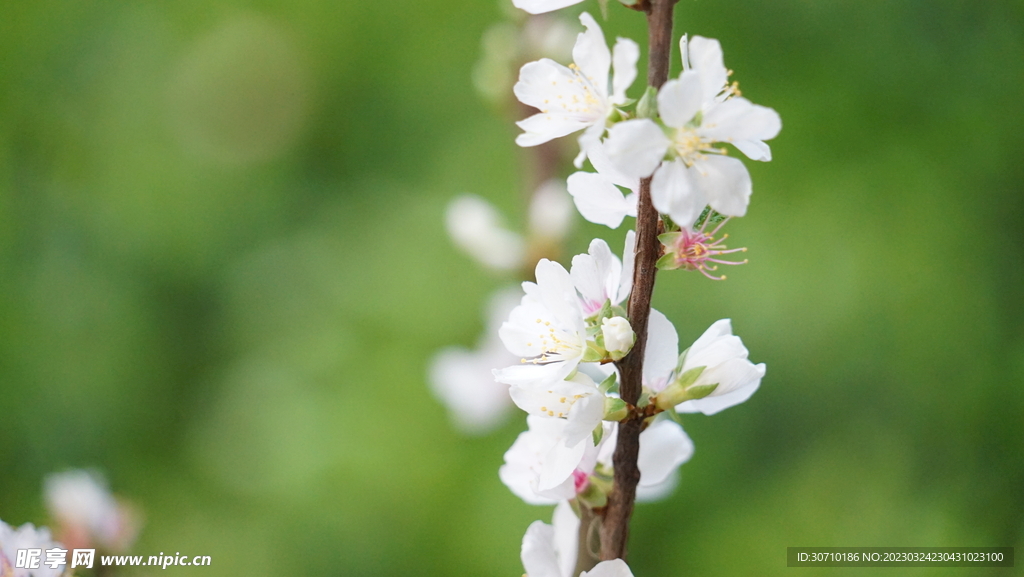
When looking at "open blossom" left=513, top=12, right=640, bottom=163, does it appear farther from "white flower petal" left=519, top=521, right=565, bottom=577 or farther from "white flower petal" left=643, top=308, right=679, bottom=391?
"white flower petal" left=519, top=521, right=565, bottom=577

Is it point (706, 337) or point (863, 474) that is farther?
point (863, 474)

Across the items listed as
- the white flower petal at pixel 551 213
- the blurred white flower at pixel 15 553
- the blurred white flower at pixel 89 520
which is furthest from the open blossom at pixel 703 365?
the white flower petal at pixel 551 213

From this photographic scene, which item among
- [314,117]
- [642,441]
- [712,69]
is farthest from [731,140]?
[314,117]

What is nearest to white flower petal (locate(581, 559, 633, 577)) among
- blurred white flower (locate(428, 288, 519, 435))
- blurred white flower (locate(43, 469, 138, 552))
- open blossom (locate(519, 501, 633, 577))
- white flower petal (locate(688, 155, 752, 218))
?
open blossom (locate(519, 501, 633, 577))

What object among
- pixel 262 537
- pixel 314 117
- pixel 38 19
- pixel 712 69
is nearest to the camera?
pixel 712 69

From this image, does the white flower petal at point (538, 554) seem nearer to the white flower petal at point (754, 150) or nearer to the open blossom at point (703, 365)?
the open blossom at point (703, 365)

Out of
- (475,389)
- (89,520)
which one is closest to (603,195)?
(89,520)

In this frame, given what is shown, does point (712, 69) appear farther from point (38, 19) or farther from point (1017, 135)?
point (38, 19)

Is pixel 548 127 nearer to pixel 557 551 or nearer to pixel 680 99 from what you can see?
pixel 680 99
